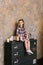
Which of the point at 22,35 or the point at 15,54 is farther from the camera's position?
the point at 22,35

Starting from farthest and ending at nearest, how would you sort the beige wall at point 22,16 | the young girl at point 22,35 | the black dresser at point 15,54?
the young girl at point 22,35 < the beige wall at point 22,16 < the black dresser at point 15,54

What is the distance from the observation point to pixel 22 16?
10.6 feet

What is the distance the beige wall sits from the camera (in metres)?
2.77

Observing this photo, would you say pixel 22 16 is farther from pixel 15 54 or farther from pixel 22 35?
pixel 15 54

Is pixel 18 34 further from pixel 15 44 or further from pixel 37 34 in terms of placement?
pixel 37 34

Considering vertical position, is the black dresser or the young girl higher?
the young girl

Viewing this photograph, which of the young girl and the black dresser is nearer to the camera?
the black dresser

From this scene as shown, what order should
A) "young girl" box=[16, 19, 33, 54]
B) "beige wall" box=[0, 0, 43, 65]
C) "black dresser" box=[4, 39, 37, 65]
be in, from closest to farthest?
"black dresser" box=[4, 39, 37, 65] → "beige wall" box=[0, 0, 43, 65] → "young girl" box=[16, 19, 33, 54]

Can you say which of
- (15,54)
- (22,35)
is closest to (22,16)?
(22,35)

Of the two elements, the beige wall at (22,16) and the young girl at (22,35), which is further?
the young girl at (22,35)

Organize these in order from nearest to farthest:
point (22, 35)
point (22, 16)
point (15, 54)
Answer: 1. point (15, 54)
2. point (22, 35)
3. point (22, 16)

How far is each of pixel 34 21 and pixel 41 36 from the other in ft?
1.40

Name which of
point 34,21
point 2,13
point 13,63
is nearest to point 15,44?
point 13,63

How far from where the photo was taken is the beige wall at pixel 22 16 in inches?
109
